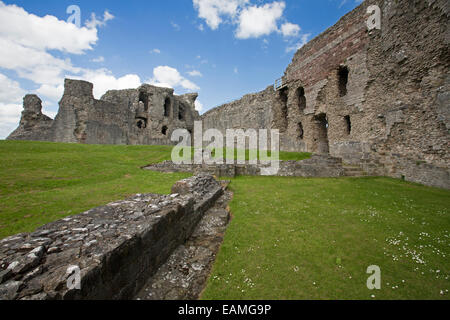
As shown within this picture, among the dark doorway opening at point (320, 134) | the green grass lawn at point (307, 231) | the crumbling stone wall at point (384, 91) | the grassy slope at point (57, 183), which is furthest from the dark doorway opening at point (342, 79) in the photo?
the grassy slope at point (57, 183)

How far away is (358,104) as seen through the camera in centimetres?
1689

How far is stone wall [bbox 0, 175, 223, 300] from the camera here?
Result: 214 cm

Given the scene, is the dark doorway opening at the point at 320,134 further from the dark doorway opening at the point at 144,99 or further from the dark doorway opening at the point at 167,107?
the dark doorway opening at the point at 144,99

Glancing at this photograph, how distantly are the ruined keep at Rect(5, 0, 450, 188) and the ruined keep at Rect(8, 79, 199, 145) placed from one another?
14 centimetres

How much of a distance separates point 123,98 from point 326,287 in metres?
38.5

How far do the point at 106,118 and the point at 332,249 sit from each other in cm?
3414

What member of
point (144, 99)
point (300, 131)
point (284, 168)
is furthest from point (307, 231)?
point (144, 99)

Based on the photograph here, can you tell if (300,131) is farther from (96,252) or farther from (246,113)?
(96,252)

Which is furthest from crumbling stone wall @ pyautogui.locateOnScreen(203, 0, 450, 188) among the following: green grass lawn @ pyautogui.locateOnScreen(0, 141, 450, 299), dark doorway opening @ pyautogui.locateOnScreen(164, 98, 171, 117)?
dark doorway opening @ pyautogui.locateOnScreen(164, 98, 171, 117)

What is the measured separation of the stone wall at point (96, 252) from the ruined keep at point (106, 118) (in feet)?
99.3

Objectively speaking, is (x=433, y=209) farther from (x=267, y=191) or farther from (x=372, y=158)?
(x=372, y=158)

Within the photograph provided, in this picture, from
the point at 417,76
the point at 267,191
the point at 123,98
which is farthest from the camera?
the point at 123,98

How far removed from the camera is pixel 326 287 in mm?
3318
